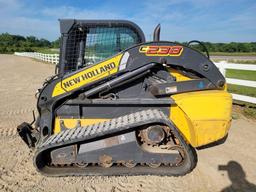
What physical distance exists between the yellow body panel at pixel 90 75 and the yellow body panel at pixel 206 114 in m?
0.95

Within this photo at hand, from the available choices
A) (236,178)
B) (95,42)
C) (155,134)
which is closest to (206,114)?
(155,134)

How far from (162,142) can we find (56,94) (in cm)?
157

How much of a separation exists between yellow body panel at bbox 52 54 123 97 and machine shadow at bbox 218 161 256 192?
2.00 m

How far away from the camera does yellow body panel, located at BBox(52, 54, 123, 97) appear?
3390 millimetres

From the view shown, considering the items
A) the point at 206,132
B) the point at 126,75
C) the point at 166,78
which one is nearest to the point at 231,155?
the point at 206,132

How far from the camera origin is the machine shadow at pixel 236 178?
3.02m

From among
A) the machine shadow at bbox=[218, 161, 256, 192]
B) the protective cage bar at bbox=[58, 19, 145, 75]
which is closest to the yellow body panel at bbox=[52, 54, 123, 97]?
the protective cage bar at bbox=[58, 19, 145, 75]

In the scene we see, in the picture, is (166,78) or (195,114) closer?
(195,114)

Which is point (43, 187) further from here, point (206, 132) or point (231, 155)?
point (231, 155)

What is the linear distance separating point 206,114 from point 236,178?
0.89 meters

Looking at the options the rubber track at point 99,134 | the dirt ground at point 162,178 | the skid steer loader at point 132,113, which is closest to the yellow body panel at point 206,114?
the skid steer loader at point 132,113

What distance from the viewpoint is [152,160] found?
3.30m

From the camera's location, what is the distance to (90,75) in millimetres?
3428

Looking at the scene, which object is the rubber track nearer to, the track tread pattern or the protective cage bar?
the track tread pattern
